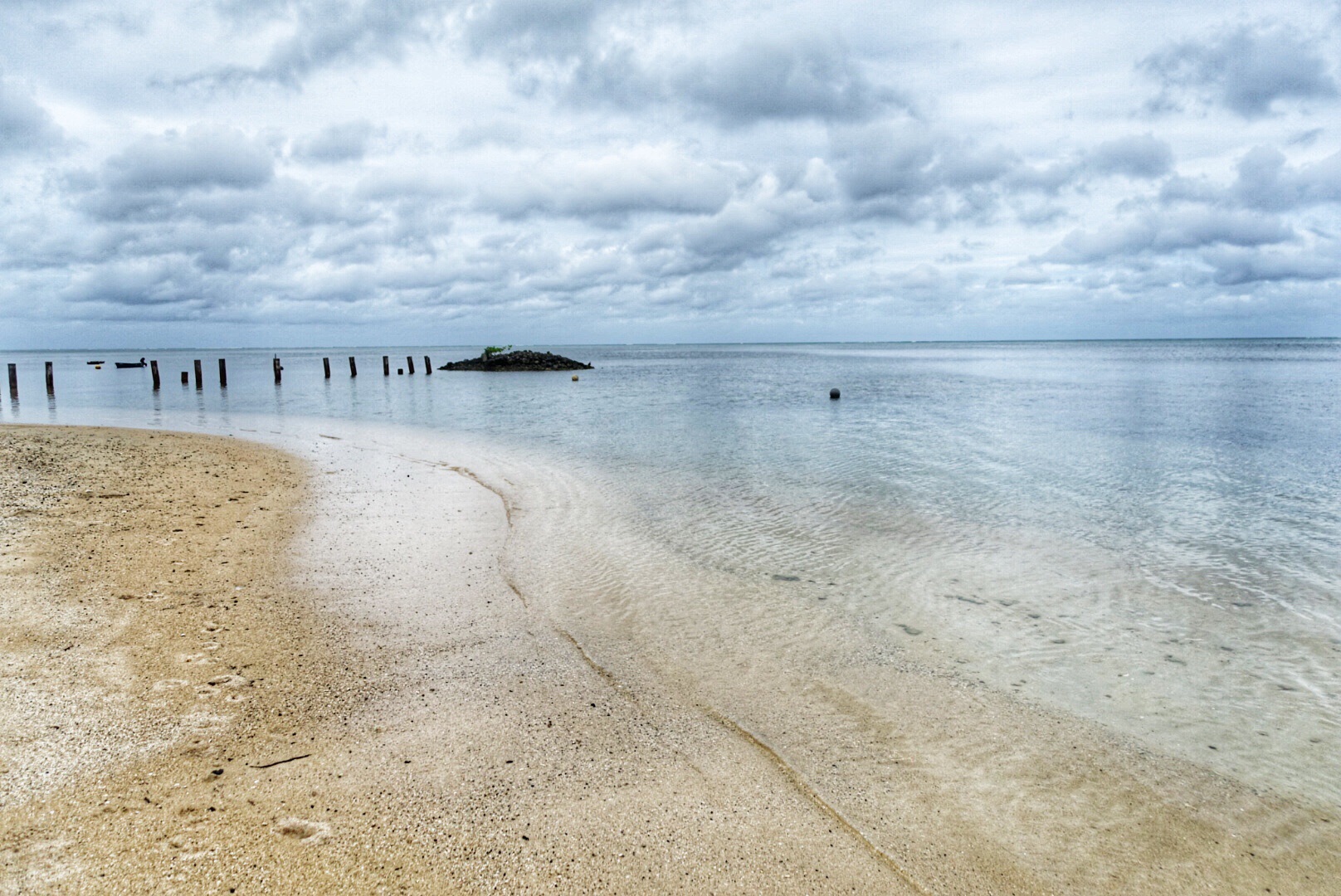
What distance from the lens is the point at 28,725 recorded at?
3939 millimetres

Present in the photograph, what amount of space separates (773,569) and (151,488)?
31.5 feet

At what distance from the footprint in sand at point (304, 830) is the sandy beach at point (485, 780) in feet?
0.04

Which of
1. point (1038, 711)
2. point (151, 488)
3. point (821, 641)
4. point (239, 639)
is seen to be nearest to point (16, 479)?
point (151, 488)

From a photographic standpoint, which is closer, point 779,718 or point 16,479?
point 779,718

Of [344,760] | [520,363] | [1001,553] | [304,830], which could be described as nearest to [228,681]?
[344,760]

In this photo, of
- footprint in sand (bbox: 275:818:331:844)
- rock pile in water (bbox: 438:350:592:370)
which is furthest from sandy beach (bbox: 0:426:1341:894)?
rock pile in water (bbox: 438:350:592:370)

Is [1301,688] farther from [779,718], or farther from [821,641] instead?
[779,718]

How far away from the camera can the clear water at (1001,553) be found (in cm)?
522

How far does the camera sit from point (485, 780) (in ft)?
12.2

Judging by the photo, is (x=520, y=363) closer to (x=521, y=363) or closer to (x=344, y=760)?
(x=521, y=363)

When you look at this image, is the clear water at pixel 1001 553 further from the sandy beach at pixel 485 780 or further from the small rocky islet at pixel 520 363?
the small rocky islet at pixel 520 363

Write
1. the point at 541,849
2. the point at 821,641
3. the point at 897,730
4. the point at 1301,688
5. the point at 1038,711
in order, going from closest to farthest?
the point at 541,849, the point at 897,730, the point at 1038,711, the point at 1301,688, the point at 821,641

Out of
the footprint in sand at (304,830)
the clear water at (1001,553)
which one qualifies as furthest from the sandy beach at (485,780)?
the clear water at (1001,553)

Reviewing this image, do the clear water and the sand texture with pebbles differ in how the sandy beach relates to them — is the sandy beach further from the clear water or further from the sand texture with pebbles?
the clear water
